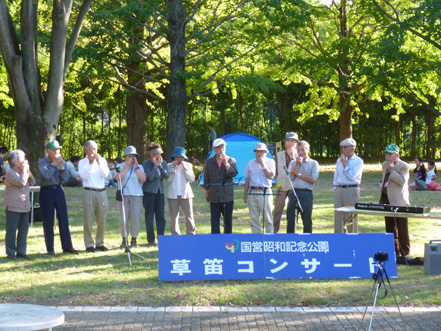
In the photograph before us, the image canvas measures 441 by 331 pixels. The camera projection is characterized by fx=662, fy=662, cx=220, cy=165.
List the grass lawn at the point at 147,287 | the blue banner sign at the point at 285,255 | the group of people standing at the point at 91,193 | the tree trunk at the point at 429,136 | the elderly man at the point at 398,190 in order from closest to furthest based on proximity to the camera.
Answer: the grass lawn at the point at 147,287 → the blue banner sign at the point at 285,255 → the elderly man at the point at 398,190 → the group of people standing at the point at 91,193 → the tree trunk at the point at 429,136

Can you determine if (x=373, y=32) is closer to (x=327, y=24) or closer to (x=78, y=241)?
(x=327, y=24)

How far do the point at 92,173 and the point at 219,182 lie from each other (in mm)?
2185

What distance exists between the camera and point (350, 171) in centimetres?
1110

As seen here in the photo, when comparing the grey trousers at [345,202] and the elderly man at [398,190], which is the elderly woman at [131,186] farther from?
the elderly man at [398,190]

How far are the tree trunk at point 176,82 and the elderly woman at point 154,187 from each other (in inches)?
419

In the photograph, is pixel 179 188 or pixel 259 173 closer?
pixel 259 173

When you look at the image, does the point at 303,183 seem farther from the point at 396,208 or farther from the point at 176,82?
the point at 176,82

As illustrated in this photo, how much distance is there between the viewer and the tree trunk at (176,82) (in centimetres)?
2245

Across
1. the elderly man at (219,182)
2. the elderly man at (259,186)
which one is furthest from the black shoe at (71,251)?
the elderly man at (259,186)

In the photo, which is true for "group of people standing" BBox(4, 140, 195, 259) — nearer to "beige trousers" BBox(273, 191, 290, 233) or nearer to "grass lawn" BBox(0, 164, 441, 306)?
"grass lawn" BBox(0, 164, 441, 306)

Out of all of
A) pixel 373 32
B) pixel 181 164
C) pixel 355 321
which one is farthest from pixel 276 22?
pixel 355 321

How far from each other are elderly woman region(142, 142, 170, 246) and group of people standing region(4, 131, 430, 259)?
0.02m

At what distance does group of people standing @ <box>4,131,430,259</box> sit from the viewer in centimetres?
1091

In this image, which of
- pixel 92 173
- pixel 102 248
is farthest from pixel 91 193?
pixel 102 248
